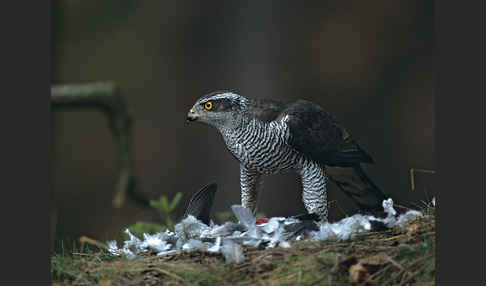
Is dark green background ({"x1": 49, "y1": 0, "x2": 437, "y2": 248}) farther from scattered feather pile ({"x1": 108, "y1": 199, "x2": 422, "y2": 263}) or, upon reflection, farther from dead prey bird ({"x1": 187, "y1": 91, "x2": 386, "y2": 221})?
scattered feather pile ({"x1": 108, "y1": 199, "x2": 422, "y2": 263})

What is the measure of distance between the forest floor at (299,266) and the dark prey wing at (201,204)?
1.65 feet

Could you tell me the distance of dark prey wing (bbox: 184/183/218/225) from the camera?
3199 mm

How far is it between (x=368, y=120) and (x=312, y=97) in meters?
0.50

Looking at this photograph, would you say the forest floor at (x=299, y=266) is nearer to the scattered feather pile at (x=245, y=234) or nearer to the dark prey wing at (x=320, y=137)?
the scattered feather pile at (x=245, y=234)

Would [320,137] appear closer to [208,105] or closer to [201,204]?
[208,105]

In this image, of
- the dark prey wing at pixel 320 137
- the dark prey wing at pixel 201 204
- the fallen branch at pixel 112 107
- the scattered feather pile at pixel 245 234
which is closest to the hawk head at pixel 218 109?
the dark prey wing at pixel 320 137

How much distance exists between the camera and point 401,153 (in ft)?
11.8

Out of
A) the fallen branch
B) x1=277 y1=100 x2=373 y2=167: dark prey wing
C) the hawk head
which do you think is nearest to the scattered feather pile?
x1=277 y1=100 x2=373 y2=167: dark prey wing

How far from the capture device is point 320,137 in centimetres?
317

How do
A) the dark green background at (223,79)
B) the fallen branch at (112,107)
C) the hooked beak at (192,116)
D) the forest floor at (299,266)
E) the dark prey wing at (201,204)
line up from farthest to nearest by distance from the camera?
1. the fallen branch at (112,107)
2. the dark green background at (223,79)
3. the dark prey wing at (201,204)
4. the hooked beak at (192,116)
5. the forest floor at (299,266)

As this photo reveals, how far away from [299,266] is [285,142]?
92 centimetres

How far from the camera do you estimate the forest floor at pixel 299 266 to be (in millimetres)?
2322

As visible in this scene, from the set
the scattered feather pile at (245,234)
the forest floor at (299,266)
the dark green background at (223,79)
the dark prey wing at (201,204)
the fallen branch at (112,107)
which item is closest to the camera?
the forest floor at (299,266)

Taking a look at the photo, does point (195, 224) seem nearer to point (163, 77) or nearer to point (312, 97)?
point (312, 97)
